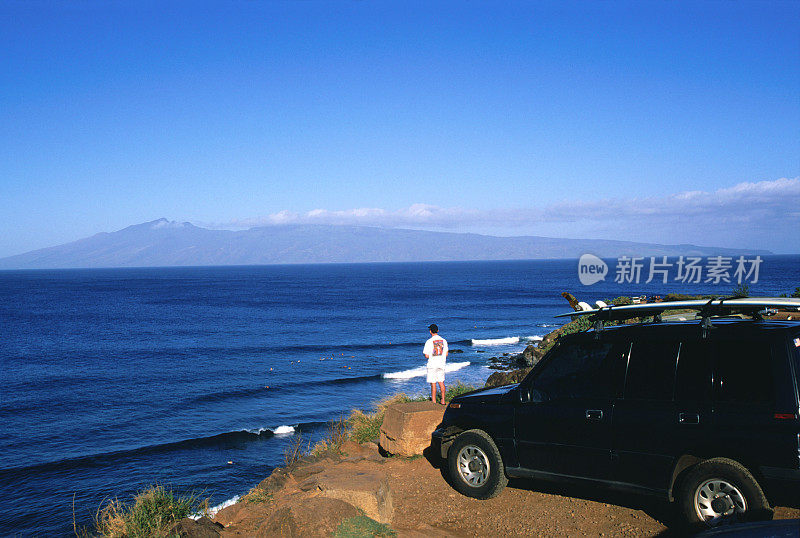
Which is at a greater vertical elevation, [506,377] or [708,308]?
[708,308]

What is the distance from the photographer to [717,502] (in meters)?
5.76

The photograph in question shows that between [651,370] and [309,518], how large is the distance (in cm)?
415

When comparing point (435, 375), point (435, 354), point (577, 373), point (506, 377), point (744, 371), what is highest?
point (744, 371)

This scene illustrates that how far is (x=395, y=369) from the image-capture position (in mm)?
37594

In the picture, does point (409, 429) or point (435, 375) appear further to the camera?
point (435, 375)

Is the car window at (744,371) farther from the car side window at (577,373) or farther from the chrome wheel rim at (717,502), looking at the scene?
the car side window at (577,373)

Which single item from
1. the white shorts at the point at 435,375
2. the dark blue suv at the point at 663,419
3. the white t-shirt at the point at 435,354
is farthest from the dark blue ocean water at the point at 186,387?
the dark blue suv at the point at 663,419

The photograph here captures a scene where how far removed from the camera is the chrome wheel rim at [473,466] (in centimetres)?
781

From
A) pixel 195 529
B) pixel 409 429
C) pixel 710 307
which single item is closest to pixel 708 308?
pixel 710 307

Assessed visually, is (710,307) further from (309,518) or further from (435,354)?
(435,354)

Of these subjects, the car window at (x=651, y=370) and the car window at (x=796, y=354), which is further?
the car window at (x=651, y=370)

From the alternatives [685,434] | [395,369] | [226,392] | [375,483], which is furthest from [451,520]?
[395,369]

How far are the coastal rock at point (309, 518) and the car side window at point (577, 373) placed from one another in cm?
276

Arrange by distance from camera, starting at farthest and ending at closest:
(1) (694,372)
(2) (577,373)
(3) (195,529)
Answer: (3) (195,529) < (2) (577,373) < (1) (694,372)
